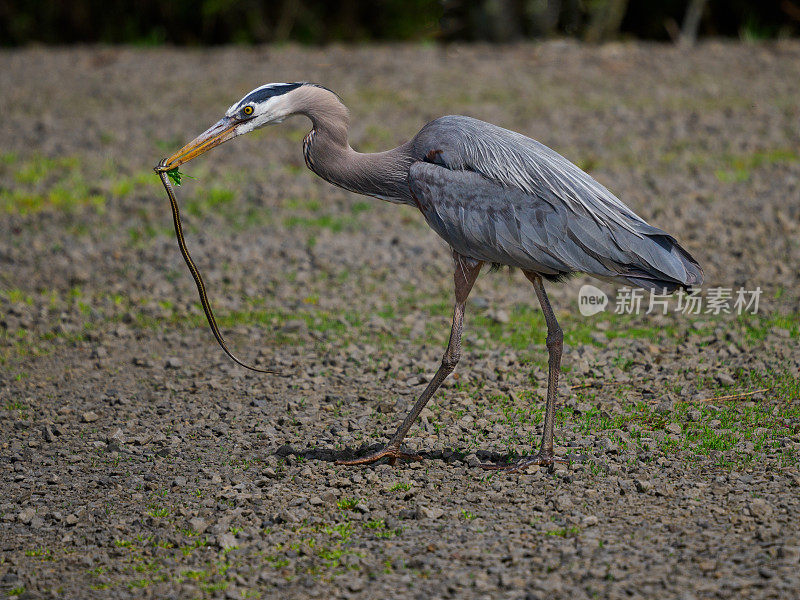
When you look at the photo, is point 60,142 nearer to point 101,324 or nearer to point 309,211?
point 309,211

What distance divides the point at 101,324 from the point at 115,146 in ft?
18.2

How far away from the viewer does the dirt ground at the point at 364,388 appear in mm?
4441

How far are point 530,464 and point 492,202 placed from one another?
1.43 meters

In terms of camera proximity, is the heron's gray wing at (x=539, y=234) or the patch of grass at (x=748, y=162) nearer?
the heron's gray wing at (x=539, y=234)

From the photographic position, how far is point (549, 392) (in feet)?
18.1

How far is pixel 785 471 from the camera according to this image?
16.8 ft

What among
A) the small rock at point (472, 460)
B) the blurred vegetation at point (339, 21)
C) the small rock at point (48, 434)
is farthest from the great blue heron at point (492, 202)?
the blurred vegetation at point (339, 21)

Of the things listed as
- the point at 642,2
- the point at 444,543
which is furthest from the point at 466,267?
the point at 642,2

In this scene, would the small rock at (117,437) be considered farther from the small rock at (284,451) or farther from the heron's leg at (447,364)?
the heron's leg at (447,364)

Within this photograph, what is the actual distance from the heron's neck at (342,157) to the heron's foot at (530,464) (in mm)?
1625

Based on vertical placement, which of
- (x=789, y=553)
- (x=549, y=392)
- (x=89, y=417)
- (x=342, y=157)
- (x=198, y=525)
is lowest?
(x=198, y=525)

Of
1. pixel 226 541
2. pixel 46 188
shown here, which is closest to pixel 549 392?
pixel 226 541

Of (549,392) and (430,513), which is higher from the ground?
(549,392)

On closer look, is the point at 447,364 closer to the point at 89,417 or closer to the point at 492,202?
the point at 492,202
